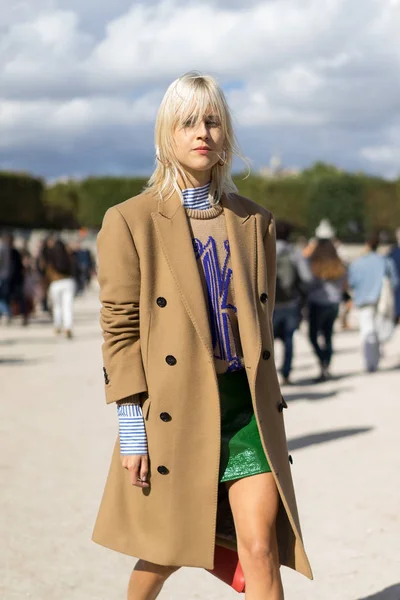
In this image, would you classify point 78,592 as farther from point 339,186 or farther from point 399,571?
point 339,186

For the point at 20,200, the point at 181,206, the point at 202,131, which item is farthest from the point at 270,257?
the point at 20,200

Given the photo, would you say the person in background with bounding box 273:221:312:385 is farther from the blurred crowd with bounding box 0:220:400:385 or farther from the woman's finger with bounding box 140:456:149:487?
the woman's finger with bounding box 140:456:149:487

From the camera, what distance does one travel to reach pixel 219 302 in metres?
2.79

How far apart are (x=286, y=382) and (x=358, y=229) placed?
60.8m

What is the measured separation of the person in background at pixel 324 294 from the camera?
10672 mm

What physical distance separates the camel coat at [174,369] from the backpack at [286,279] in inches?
278

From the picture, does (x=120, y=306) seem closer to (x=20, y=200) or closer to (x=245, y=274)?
(x=245, y=274)

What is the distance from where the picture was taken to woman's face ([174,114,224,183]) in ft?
9.16

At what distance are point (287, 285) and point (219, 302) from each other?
718 cm

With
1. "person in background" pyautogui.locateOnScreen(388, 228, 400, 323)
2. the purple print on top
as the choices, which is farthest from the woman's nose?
"person in background" pyautogui.locateOnScreen(388, 228, 400, 323)

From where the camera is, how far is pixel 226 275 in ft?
9.22

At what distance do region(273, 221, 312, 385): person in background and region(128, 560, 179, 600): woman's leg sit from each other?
689cm

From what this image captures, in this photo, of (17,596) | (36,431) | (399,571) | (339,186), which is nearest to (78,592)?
(17,596)

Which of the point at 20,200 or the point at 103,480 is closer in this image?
the point at 103,480
